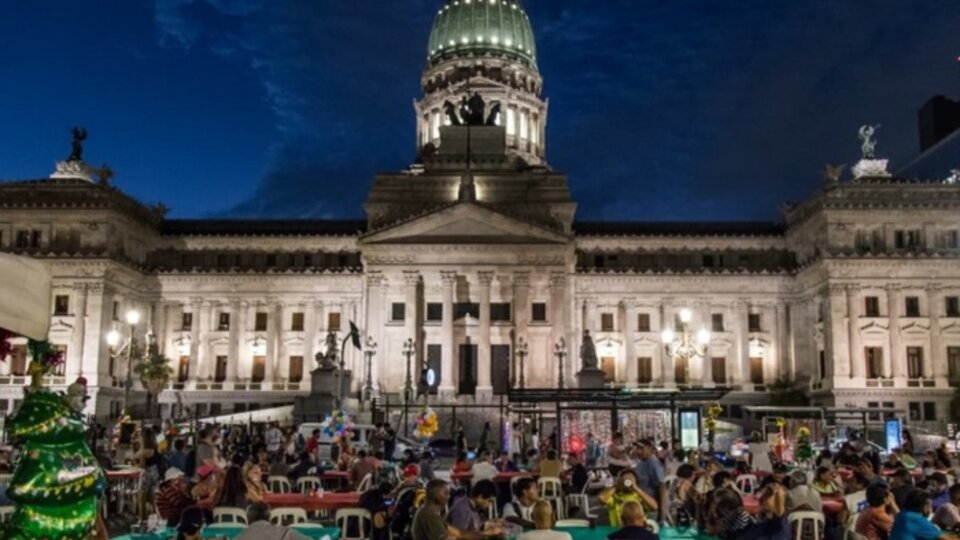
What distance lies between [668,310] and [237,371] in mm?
34666

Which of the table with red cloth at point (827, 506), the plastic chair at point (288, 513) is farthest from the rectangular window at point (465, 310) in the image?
the plastic chair at point (288, 513)

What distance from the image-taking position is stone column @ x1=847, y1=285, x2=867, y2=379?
2635 inches

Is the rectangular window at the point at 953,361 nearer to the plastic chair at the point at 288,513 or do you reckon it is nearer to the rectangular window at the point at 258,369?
the rectangular window at the point at 258,369

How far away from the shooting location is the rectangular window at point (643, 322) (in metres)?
75.7

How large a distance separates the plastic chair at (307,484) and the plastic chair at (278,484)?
351 mm

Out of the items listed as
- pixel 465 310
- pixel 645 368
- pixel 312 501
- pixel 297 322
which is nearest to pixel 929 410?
pixel 645 368

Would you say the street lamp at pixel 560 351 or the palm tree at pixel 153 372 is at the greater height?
the street lamp at pixel 560 351

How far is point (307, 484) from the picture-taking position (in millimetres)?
24484

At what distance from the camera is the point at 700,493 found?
1816 cm

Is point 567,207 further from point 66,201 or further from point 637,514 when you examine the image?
point 637,514

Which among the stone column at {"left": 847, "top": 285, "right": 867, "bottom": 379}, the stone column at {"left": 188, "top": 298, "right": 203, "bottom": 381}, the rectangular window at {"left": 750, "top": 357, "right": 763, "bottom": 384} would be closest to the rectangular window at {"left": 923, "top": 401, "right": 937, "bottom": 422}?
the stone column at {"left": 847, "top": 285, "right": 867, "bottom": 379}

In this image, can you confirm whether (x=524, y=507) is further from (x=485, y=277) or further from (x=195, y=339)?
(x=195, y=339)

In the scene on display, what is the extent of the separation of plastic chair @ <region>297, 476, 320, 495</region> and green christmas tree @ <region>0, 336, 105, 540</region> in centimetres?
1537

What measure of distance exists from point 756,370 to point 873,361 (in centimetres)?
977
